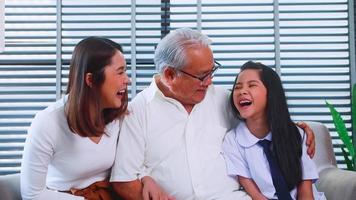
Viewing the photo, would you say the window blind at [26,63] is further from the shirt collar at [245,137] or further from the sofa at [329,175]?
the sofa at [329,175]

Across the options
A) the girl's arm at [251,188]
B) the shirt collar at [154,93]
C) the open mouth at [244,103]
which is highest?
the shirt collar at [154,93]

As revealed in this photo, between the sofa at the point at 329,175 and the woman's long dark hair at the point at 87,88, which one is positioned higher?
the woman's long dark hair at the point at 87,88

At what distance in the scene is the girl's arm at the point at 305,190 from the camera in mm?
1700

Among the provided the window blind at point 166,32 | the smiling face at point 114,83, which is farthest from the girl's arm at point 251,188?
the window blind at point 166,32

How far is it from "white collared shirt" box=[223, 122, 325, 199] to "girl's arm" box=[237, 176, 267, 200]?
14mm

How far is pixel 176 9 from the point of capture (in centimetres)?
292

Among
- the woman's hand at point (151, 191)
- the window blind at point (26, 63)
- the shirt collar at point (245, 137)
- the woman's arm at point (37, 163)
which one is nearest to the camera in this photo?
the woman's arm at point (37, 163)

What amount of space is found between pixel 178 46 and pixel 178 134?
1.10 feet

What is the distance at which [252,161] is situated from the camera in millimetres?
1755

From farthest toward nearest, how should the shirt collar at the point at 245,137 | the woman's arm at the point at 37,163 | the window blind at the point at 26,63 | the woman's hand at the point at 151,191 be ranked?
the window blind at the point at 26,63
the shirt collar at the point at 245,137
the woman's hand at the point at 151,191
the woman's arm at the point at 37,163

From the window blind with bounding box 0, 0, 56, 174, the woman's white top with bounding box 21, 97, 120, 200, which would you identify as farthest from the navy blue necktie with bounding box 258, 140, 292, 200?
the window blind with bounding box 0, 0, 56, 174

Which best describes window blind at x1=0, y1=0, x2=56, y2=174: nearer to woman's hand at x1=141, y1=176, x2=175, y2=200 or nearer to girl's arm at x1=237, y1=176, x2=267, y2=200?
woman's hand at x1=141, y1=176, x2=175, y2=200

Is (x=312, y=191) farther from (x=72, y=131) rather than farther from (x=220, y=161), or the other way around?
(x=72, y=131)

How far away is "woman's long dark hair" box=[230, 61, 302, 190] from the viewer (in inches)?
67.4
